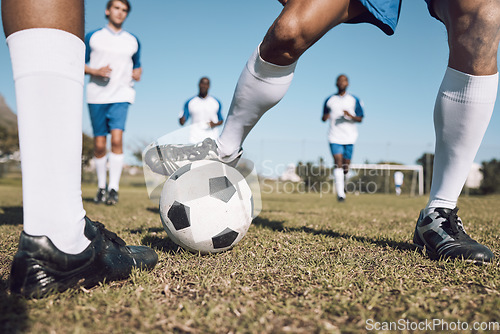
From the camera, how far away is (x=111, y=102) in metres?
5.00

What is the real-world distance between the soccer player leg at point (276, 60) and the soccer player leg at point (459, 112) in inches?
20.7

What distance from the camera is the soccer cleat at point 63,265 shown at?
3.67 feet

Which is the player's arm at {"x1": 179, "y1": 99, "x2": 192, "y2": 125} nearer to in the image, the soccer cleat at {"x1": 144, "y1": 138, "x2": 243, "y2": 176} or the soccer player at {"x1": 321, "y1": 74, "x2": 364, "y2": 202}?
the soccer player at {"x1": 321, "y1": 74, "x2": 364, "y2": 202}

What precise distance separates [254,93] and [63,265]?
3.68 ft

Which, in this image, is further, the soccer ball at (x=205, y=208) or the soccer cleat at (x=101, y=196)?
the soccer cleat at (x=101, y=196)

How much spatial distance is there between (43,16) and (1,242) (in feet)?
5.44

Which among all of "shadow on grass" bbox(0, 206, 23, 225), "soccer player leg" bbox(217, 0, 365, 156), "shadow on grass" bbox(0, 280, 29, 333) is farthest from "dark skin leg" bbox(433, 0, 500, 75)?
"shadow on grass" bbox(0, 206, 23, 225)

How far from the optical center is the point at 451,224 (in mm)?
1803

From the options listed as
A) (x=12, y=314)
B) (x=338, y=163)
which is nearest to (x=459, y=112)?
(x=12, y=314)

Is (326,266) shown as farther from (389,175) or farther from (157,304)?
(389,175)

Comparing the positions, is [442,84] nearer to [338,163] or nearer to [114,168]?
[114,168]

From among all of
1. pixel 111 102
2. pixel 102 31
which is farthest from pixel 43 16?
pixel 102 31

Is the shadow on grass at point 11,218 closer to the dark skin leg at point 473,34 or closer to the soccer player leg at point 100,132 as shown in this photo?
the soccer player leg at point 100,132

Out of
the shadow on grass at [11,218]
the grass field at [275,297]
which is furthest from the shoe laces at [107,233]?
the shadow on grass at [11,218]
